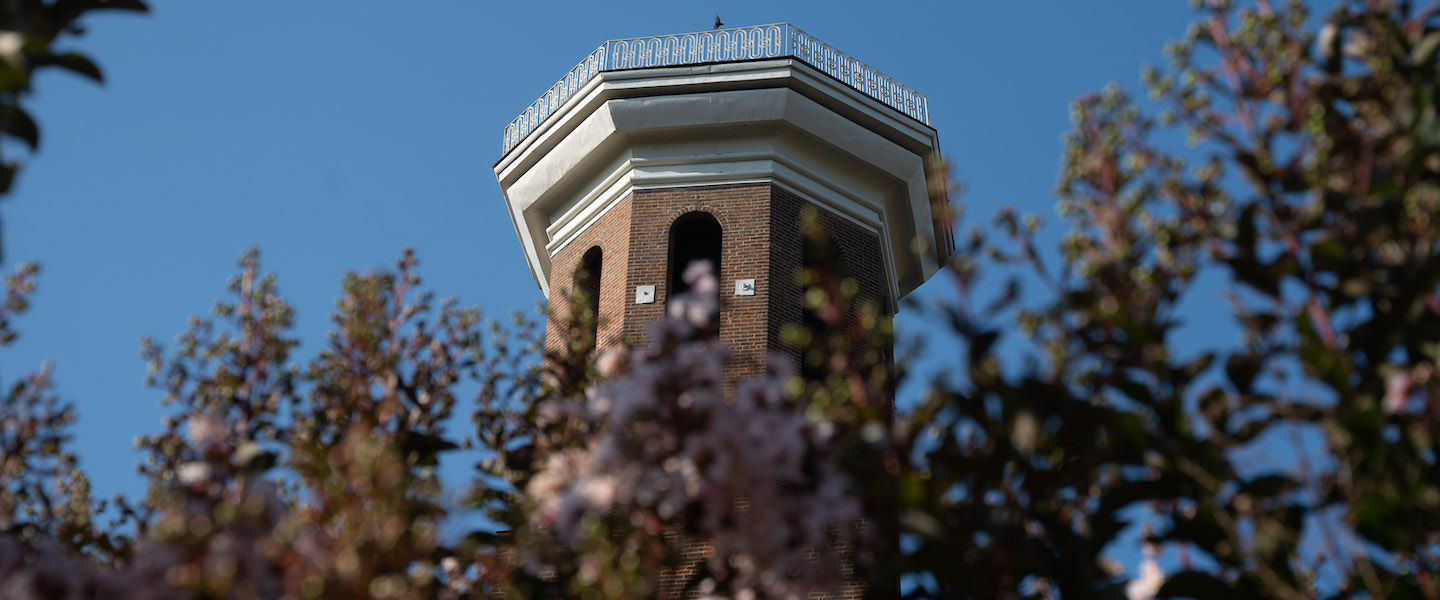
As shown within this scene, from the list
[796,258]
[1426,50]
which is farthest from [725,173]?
[1426,50]

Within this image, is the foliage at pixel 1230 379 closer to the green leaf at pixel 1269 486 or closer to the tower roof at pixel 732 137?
the green leaf at pixel 1269 486

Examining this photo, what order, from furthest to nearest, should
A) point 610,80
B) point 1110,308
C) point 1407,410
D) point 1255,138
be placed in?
point 610,80 → point 1255,138 → point 1110,308 → point 1407,410

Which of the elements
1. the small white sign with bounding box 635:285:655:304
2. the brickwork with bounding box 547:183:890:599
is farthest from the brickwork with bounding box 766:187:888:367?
the small white sign with bounding box 635:285:655:304

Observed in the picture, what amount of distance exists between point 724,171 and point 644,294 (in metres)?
2.31

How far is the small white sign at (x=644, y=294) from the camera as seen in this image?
721 inches

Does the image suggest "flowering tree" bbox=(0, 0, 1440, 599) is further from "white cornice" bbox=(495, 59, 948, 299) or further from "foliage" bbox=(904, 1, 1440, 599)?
"white cornice" bbox=(495, 59, 948, 299)

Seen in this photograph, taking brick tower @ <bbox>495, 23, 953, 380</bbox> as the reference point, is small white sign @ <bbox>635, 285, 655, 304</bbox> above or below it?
below

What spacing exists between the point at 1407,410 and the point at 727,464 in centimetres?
253

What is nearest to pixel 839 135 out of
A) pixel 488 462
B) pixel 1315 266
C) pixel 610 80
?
pixel 610 80

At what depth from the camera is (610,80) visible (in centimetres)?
Answer: 1959

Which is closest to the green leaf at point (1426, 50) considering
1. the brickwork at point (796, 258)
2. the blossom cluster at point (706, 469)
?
the blossom cluster at point (706, 469)

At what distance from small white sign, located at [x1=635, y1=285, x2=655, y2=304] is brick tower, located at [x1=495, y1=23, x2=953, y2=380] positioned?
21 mm

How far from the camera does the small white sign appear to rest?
60.1ft

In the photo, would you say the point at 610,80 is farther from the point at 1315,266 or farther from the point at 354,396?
the point at 1315,266
